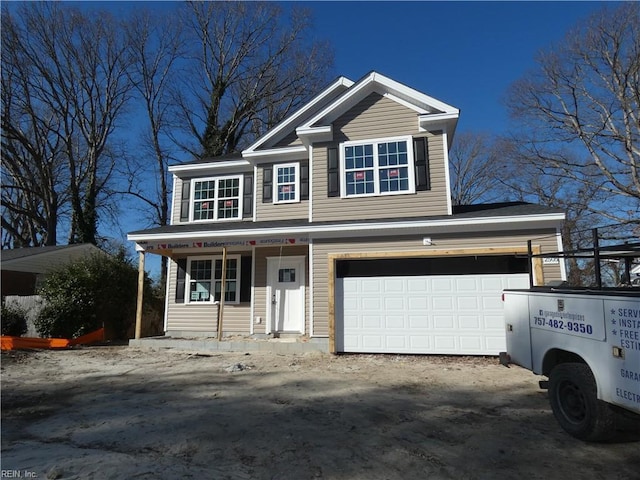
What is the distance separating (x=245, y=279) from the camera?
506 inches

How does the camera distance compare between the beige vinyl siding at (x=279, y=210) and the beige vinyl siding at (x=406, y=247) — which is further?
the beige vinyl siding at (x=279, y=210)

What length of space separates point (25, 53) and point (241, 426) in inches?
1092

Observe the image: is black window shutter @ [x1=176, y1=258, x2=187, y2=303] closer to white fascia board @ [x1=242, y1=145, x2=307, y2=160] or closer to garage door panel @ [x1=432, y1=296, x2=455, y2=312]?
white fascia board @ [x1=242, y1=145, x2=307, y2=160]

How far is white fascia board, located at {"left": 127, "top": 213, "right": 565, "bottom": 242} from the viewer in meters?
9.38

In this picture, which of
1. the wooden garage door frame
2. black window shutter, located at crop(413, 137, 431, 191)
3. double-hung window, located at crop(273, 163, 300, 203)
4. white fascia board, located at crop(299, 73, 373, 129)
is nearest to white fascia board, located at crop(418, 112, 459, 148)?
black window shutter, located at crop(413, 137, 431, 191)

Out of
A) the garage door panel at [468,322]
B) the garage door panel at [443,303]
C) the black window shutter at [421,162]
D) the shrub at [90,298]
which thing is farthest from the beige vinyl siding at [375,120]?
the shrub at [90,298]

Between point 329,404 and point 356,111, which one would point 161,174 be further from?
point 329,404

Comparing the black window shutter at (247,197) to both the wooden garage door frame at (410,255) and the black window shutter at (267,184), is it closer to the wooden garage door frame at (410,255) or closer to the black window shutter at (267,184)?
the black window shutter at (267,184)

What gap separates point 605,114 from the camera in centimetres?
1998

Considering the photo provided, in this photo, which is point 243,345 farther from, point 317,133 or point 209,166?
point 209,166

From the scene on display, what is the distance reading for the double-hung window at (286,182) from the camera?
42.5 feet

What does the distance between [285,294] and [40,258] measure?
14.3 meters

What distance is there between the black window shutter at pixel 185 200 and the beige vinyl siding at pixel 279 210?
2860 mm

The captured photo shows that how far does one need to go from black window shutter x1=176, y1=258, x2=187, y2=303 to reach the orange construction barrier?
295 centimetres
